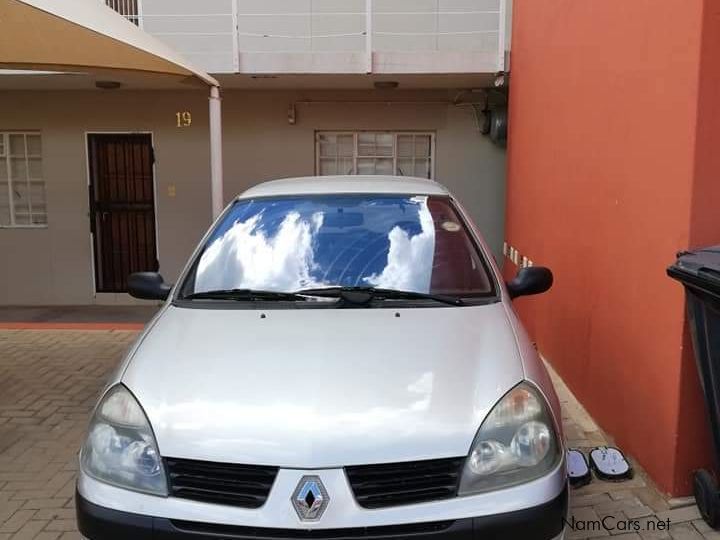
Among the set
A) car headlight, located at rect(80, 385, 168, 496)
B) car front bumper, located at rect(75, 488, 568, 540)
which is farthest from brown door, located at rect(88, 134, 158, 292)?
car front bumper, located at rect(75, 488, 568, 540)

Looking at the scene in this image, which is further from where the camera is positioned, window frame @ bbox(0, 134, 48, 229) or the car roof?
window frame @ bbox(0, 134, 48, 229)

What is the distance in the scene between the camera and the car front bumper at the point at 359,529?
201 cm

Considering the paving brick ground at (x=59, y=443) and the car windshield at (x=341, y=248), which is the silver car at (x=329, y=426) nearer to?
the car windshield at (x=341, y=248)

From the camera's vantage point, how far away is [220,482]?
2.12 metres

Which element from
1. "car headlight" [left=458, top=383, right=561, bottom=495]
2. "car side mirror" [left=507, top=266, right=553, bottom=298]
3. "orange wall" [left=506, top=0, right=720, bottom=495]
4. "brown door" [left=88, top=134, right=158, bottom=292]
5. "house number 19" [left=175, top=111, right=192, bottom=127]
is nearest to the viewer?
"car headlight" [left=458, top=383, right=561, bottom=495]

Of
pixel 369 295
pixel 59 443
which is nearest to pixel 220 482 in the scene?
pixel 369 295

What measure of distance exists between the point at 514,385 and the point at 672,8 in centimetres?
204

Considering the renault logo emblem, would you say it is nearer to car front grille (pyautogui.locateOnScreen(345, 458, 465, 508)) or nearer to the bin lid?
car front grille (pyautogui.locateOnScreen(345, 458, 465, 508))

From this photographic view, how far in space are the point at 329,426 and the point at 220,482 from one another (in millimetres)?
394

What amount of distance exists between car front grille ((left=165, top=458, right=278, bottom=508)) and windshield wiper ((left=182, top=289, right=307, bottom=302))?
→ 0.98 meters

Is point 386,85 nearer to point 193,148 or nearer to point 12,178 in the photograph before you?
point 193,148

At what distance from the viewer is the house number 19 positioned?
924 centimetres

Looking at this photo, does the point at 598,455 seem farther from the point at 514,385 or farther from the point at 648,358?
the point at 514,385

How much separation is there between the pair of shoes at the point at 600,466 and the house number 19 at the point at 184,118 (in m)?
7.30
